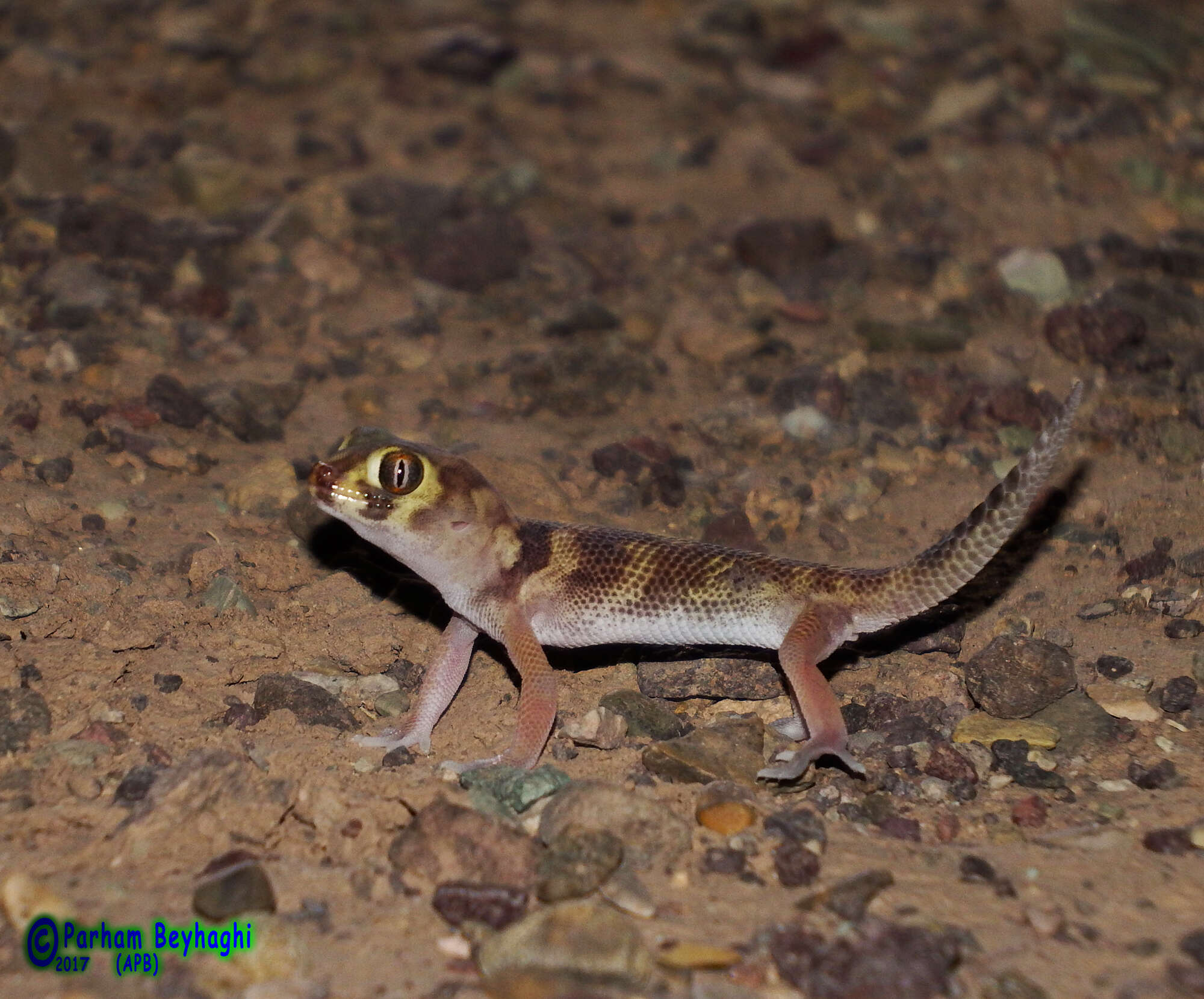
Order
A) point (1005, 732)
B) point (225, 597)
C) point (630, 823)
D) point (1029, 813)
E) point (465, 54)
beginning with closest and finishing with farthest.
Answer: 1. point (630, 823)
2. point (1029, 813)
3. point (1005, 732)
4. point (225, 597)
5. point (465, 54)

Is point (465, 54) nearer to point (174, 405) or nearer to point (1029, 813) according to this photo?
point (174, 405)

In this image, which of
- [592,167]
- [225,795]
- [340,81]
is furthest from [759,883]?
[340,81]

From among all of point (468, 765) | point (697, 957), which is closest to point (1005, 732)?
point (697, 957)

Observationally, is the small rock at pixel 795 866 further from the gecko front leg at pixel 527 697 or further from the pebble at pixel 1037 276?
the pebble at pixel 1037 276

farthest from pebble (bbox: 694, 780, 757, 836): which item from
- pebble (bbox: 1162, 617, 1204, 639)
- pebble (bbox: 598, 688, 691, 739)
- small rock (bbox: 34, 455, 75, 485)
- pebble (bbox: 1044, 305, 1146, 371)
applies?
pebble (bbox: 1044, 305, 1146, 371)

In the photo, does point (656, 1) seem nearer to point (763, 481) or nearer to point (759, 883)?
point (763, 481)

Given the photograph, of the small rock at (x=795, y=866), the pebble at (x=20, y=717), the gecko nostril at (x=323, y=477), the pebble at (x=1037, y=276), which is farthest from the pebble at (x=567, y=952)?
the pebble at (x=1037, y=276)

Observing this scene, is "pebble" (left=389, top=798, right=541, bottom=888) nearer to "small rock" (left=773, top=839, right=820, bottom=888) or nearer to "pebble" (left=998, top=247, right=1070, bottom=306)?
"small rock" (left=773, top=839, right=820, bottom=888)
